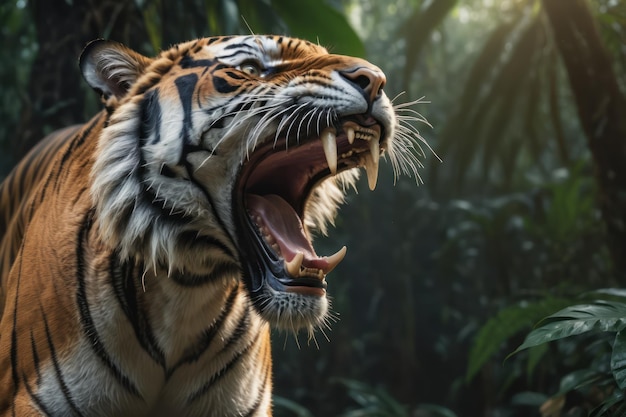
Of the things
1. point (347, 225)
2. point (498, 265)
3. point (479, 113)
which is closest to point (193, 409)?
point (479, 113)

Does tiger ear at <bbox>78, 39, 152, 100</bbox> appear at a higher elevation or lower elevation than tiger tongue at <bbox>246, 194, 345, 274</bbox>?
higher

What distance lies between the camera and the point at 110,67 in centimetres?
191

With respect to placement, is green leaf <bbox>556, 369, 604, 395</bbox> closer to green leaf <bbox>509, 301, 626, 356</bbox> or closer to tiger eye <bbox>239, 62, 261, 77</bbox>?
green leaf <bbox>509, 301, 626, 356</bbox>

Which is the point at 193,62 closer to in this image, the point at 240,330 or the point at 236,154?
the point at 236,154

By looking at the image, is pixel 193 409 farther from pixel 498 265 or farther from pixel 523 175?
pixel 523 175

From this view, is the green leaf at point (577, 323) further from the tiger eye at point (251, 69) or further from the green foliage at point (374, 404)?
the green foliage at point (374, 404)

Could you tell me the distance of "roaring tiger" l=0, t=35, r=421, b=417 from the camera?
169cm

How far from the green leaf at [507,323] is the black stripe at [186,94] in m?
2.00

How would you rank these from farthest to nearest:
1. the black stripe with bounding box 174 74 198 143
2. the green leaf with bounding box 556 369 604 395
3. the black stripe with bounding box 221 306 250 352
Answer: the green leaf with bounding box 556 369 604 395 < the black stripe with bounding box 221 306 250 352 < the black stripe with bounding box 174 74 198 143

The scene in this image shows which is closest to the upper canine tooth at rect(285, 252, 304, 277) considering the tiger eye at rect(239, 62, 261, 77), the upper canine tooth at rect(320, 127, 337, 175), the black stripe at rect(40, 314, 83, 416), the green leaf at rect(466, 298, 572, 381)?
the upper canine tooth at rect(320, 127, 337, 175)

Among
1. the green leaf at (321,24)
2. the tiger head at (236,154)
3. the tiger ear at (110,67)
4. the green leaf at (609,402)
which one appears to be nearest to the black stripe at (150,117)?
the tiger head at (236,154)

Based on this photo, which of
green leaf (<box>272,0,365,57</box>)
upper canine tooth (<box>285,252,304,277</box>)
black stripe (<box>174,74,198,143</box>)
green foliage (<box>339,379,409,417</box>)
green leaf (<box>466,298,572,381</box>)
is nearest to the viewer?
upper canine tooth (<box>285,252,304,277</box>)

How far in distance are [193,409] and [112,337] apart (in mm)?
277

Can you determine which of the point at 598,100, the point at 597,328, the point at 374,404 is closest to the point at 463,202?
the point at 374,404
